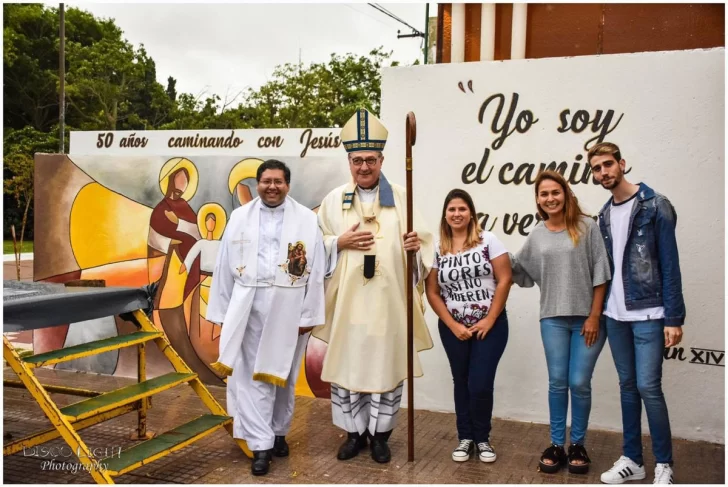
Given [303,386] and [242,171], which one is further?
[242,171]

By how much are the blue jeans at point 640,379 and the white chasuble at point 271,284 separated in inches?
75.8

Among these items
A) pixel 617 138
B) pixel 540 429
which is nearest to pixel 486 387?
pixel 540 429

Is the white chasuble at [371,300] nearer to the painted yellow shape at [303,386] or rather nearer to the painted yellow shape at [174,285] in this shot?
the painted yellow shape at [303,386]

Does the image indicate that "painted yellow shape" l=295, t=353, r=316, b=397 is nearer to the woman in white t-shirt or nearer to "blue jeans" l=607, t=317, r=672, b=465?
the woman in white t-shirt

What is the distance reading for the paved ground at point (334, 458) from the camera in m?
4.55

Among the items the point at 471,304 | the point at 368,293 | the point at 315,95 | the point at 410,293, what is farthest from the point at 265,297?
the point at 315,95

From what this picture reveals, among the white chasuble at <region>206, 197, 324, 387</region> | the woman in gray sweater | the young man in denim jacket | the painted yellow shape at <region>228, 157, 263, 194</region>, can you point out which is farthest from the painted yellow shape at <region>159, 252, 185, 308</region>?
the young man in denim jacket

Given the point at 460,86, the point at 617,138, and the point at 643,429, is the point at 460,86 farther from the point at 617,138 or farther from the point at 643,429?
the point at 643,429

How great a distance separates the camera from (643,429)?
18.3 ft

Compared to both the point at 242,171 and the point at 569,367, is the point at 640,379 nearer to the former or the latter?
the point at 569,367

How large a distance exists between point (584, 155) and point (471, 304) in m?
1.75

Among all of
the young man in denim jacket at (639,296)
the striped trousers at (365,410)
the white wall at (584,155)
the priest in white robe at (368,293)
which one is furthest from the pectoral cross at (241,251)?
the young man in denim jacket at (639,296)

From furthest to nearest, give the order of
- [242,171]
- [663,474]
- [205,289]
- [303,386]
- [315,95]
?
[315,95] → [205,289] → [242,171] → [303,386] → [663,474]

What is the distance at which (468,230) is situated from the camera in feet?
15.7
